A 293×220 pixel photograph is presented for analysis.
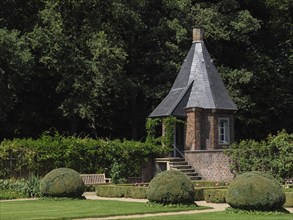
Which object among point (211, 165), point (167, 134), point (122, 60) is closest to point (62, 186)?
point (211, 165)

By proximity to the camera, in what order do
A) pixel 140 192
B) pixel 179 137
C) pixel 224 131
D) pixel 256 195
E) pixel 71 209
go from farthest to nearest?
pixel 179 137 → pixel 224 131 → pixel 140 192 → pixel 71 209 → pixel 256 195

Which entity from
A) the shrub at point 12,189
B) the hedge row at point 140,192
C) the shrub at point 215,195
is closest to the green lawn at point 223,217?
the shrub at point 215,195

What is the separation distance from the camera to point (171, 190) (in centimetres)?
1967

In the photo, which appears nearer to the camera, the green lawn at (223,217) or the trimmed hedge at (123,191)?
the green lawn at (223,217)

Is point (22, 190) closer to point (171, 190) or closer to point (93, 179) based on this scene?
point (93, 179)

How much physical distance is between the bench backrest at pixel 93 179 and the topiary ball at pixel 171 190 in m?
9.98

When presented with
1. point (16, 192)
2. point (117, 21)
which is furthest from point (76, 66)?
point (16, 192)

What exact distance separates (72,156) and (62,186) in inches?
299

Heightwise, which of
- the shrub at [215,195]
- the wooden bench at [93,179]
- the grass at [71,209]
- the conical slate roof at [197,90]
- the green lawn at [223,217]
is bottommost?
the green lawn at [223,217]

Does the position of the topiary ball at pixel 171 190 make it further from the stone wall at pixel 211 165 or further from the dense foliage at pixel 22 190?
the stone wall at pixel 211 165

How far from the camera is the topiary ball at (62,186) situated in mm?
22953

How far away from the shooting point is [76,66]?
3866 cm

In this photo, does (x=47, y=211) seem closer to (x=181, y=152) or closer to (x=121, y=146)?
(x=121, y=146)

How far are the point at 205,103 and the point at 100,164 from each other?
799cm
